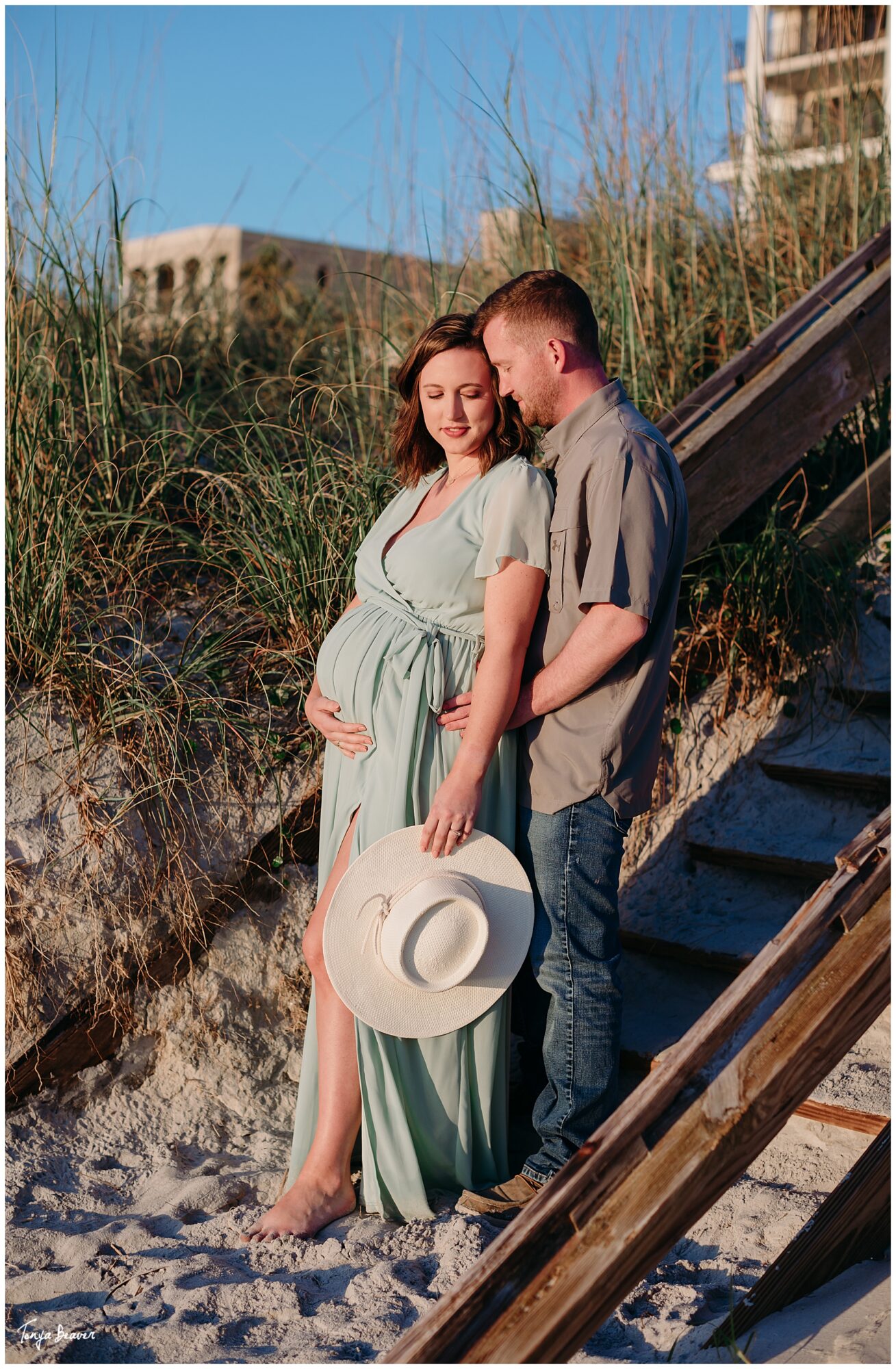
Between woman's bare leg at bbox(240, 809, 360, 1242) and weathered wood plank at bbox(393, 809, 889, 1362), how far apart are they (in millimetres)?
951

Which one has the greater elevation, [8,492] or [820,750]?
[8,492]

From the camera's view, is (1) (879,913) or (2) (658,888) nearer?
(1) (879,913)

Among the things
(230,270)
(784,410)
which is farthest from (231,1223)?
(230,270)

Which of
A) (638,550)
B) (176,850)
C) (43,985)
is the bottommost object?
(43,985)

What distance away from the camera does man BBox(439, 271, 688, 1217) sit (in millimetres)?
2373

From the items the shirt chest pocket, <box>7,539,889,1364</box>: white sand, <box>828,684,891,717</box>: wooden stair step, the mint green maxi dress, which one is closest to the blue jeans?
the mint green maxi dress

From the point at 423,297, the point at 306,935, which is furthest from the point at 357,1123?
the point at 423,297

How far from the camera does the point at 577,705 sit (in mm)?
2432

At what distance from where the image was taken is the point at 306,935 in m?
2.74

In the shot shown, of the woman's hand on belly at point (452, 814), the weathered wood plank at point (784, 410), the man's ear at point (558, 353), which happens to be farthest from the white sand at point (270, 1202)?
the man's ear at point (558, 353)

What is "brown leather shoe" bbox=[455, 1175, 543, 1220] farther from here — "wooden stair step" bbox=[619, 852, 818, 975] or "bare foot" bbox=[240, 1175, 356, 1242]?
"wooden stair step" bbox=[619, 852, 818, 975]

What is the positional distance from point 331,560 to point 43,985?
1.49m

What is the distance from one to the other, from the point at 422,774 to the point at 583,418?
910 millimetres

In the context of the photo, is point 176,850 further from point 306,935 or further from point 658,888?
point 658,888
